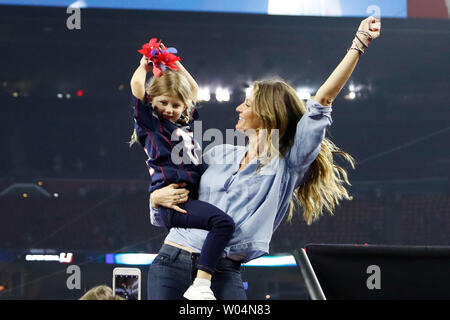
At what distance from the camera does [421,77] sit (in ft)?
36.7

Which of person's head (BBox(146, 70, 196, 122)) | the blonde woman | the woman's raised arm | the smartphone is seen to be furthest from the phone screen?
the woman's raised arm

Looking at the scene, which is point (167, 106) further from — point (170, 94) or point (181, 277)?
point (181, 277)

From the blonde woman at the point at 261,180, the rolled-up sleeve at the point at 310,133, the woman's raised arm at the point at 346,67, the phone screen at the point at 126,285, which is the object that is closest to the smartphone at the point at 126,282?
the phone screen at the point at 126,285

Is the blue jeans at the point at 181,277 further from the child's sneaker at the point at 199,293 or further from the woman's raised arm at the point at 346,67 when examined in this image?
the woman's raised arm at the point at 346,67

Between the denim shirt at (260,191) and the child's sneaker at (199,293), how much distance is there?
14 cm

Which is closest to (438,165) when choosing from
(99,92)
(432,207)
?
(432,207)

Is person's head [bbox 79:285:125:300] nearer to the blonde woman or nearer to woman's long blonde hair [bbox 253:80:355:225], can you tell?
the blonde woman

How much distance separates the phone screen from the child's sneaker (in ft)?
3.69

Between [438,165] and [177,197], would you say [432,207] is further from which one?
[177,197]
